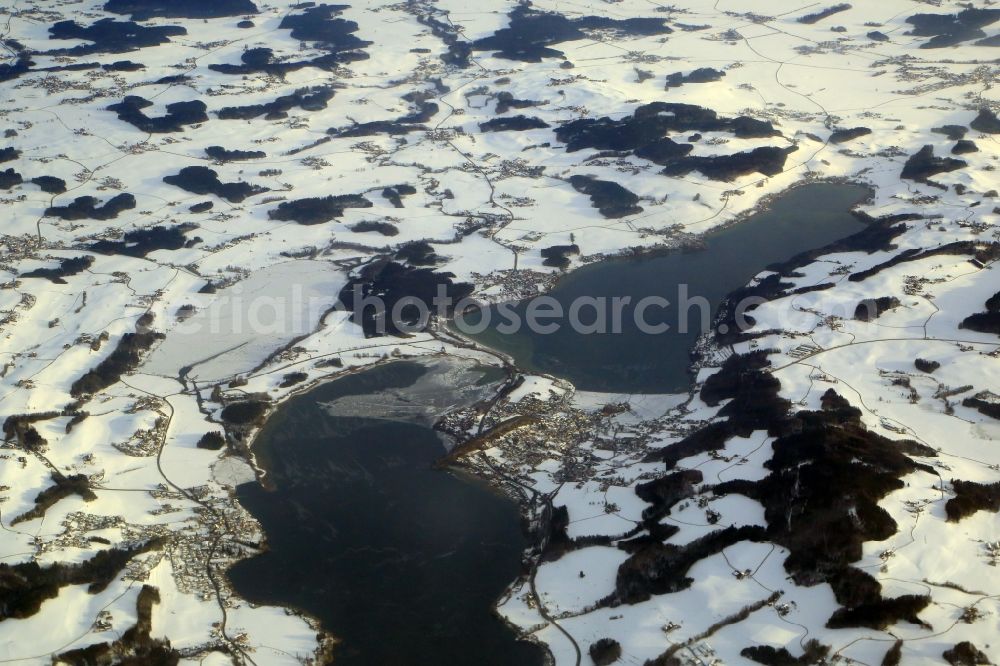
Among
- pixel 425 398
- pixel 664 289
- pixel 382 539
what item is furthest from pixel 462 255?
pixel 382 539

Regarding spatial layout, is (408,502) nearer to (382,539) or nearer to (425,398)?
(382,539)

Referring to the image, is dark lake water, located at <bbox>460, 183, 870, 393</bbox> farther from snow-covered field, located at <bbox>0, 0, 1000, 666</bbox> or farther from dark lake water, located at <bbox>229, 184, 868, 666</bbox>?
snow-covered field, located at <bbox>0, 0, 1000, 666</bbox>

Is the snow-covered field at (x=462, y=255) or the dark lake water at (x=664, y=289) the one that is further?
the dark lake water at (x=664, y=289)

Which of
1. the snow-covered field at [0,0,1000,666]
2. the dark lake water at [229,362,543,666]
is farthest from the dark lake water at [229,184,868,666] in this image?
the snow-covered field at [0,0,1000,666]

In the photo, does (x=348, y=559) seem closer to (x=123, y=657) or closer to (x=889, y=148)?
(x=123, y=657)

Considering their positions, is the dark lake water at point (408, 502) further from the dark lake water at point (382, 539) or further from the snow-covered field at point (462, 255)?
the snow-covered field at point (462, 255)

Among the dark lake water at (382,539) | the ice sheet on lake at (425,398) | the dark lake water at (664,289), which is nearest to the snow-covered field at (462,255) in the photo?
the dark lake water at (382,539)

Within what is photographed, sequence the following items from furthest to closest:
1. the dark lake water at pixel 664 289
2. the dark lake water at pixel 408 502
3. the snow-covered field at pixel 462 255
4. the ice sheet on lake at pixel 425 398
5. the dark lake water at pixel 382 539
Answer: the dark lake water at pixel 664 289, the ice sheet on lake at pixel 425 398, the dark lake water at pixel 408 502, the dark lake water at pixel 382 539, the snow-covered field at pixel 462 255
